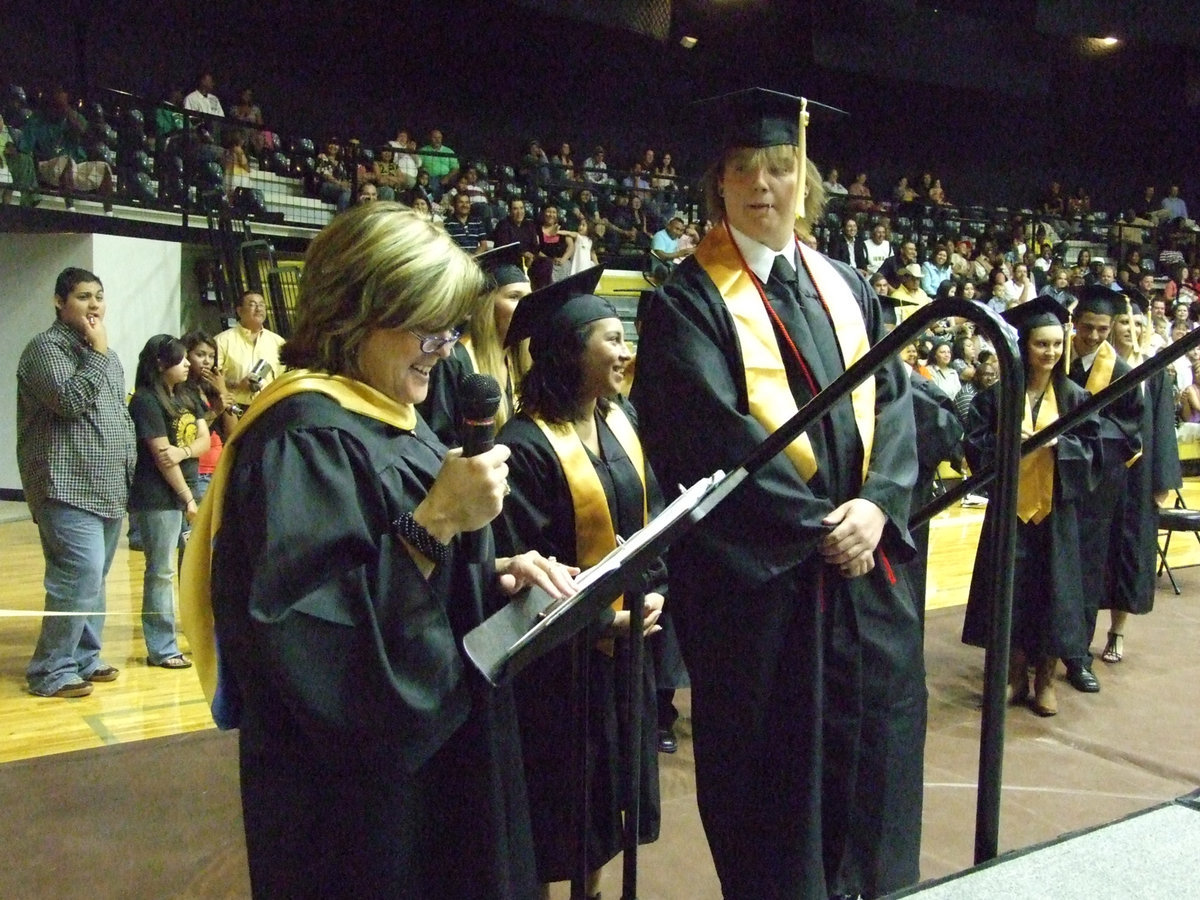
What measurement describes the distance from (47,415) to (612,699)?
293cm

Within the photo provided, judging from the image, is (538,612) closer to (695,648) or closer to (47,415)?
(695,648)

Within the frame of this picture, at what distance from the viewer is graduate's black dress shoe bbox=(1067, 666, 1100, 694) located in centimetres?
453

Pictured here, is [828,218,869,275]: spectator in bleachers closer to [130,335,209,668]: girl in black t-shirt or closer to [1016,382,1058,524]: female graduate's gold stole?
[1016,382,1058,524]: female graduate's gold stole

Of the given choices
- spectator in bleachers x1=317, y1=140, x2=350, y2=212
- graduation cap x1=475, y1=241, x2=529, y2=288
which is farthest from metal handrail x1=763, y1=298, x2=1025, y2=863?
spectator in bleachers x1=317, y1=140, x2=350, y2=212

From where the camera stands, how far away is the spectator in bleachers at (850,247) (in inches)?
530

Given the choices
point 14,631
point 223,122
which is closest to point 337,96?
point 223,122

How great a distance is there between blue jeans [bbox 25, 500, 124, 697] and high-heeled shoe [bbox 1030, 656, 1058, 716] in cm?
364

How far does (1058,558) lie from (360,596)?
359cm

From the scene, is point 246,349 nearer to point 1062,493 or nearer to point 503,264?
point 503,264

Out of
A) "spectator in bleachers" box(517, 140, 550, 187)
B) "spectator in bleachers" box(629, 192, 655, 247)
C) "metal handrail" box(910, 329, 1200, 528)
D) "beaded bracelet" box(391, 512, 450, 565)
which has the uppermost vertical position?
"spectator in bleachers" box(517, 140, 550, 187)

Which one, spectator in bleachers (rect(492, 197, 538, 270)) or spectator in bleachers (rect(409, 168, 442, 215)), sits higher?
spectator in bleachers (rect(409, 168, 442, 215))

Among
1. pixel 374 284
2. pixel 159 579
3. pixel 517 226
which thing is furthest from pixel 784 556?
pixel 517 226

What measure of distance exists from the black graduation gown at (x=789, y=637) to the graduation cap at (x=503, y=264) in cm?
116

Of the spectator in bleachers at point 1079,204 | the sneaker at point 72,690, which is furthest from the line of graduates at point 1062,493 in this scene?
the spectator in bleachers at point 1079,204
